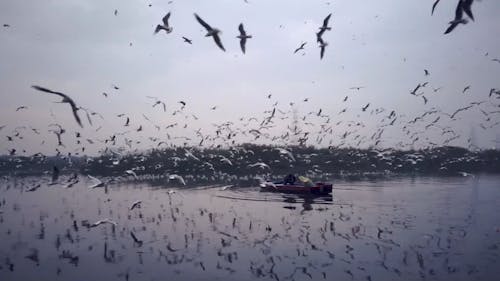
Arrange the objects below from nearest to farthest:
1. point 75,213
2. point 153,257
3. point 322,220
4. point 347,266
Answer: point 347,266, point 153,257, point 322,220, point 75,213

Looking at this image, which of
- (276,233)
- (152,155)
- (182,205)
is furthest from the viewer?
(152,155)

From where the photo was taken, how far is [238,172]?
171ft

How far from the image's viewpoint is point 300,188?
105 feet

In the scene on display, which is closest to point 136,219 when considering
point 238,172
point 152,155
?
point 238,172

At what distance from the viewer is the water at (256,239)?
43.3 feet

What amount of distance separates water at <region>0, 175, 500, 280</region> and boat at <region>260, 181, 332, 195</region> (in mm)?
1786

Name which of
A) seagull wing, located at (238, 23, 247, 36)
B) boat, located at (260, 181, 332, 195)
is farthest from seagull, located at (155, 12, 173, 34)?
boat, located at (260, 181, 332, 195)

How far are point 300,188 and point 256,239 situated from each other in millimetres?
15233

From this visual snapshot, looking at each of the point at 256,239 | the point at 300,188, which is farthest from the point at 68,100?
the point at 300,188

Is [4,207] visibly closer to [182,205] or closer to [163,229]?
[182,205]

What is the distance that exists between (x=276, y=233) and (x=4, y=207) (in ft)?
67.0

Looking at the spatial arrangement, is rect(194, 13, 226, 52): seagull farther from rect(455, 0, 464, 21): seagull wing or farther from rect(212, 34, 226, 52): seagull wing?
rect(455, 0, 464, 21): seagull wing

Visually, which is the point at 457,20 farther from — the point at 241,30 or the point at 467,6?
the point at 241,30

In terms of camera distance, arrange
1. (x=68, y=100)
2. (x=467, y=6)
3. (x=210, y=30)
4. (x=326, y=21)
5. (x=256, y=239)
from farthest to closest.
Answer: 1. (x=256, y=239)
2. (x=326, y=21)
3. (x=210, y=30)
4. (x=68, y=100)
5. (x=467, y=6)
